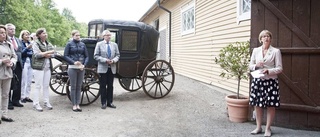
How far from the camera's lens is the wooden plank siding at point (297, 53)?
4344 mm

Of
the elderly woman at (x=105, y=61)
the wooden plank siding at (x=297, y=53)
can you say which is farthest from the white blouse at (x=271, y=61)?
the elderly woman at (x=105, y=61)

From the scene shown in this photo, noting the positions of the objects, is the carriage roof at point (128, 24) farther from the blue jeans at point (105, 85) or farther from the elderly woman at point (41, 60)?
the elderly woman at point (41, 60)

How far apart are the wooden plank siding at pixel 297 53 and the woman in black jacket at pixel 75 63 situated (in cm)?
330

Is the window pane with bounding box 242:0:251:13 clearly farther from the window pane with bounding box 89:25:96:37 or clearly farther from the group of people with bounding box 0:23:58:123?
the group of people with bounding box 0:23:58:123

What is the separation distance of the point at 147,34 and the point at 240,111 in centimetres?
322

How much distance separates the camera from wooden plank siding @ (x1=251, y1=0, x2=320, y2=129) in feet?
14.3

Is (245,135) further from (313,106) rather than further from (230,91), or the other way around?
(230,91)

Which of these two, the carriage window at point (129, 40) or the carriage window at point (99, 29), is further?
the carriage window at point (99, 29)

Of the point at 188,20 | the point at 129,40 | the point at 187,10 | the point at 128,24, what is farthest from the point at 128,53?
the point at 187,10

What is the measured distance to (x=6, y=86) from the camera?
4.60 m

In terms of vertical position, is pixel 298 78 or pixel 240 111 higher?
pixel 298 78

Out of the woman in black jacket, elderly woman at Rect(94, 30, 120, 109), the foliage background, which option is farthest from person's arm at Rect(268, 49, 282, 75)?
the foliage background

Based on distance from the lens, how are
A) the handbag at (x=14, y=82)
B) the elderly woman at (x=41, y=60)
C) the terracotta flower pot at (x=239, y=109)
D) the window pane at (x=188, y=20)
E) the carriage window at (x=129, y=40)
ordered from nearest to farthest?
the terracotta flower pot at (x=239, y=109)
the handbag at (x=14, y=82)
the elderly woman at (x=41, y=60)
the carriage window at (x=129, y=40)
the window pane at (x=188, y=20)

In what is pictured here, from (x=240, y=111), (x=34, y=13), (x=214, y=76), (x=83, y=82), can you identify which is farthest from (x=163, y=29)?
(x=34, y=13)
